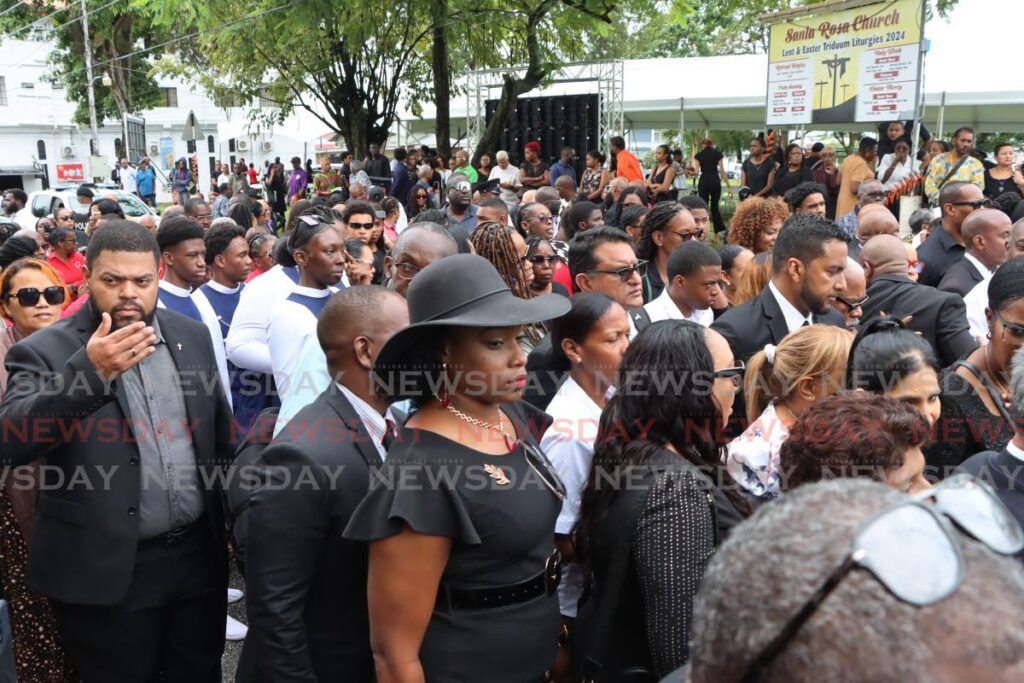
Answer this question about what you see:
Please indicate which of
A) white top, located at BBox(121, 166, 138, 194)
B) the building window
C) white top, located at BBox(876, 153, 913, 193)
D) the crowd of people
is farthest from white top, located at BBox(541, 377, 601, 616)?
the building window

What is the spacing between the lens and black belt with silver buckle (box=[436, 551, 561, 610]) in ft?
7.68

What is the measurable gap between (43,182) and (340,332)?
46.6m

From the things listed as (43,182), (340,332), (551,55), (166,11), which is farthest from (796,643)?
(43,182)

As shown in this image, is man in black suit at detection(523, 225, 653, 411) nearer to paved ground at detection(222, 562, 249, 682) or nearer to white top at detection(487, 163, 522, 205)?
paved ground at detection(222, 562, 249, 682)

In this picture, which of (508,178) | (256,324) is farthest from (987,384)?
(508,178)

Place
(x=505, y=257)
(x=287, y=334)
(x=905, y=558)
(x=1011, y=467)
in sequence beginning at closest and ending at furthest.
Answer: (x=905, y=558) → (x=1011, y=467) → (x=287, y=334) → (x=505, y=257)

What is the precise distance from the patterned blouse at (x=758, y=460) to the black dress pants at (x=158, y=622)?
6.08ft

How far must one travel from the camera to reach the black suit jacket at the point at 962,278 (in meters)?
5.54

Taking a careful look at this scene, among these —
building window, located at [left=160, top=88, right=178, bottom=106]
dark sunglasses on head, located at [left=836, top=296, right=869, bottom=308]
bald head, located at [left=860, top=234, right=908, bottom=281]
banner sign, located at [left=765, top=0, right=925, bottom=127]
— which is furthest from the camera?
building window, located at [left=160, top=88, right=178, bottom=106]

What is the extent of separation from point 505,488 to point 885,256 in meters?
3.71

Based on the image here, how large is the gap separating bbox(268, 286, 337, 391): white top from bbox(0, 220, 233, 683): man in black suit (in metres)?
0.91

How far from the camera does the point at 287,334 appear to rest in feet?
14.2

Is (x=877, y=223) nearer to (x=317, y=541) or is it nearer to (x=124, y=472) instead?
(x=317, y=541)

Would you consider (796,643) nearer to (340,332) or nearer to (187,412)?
(340,332)
